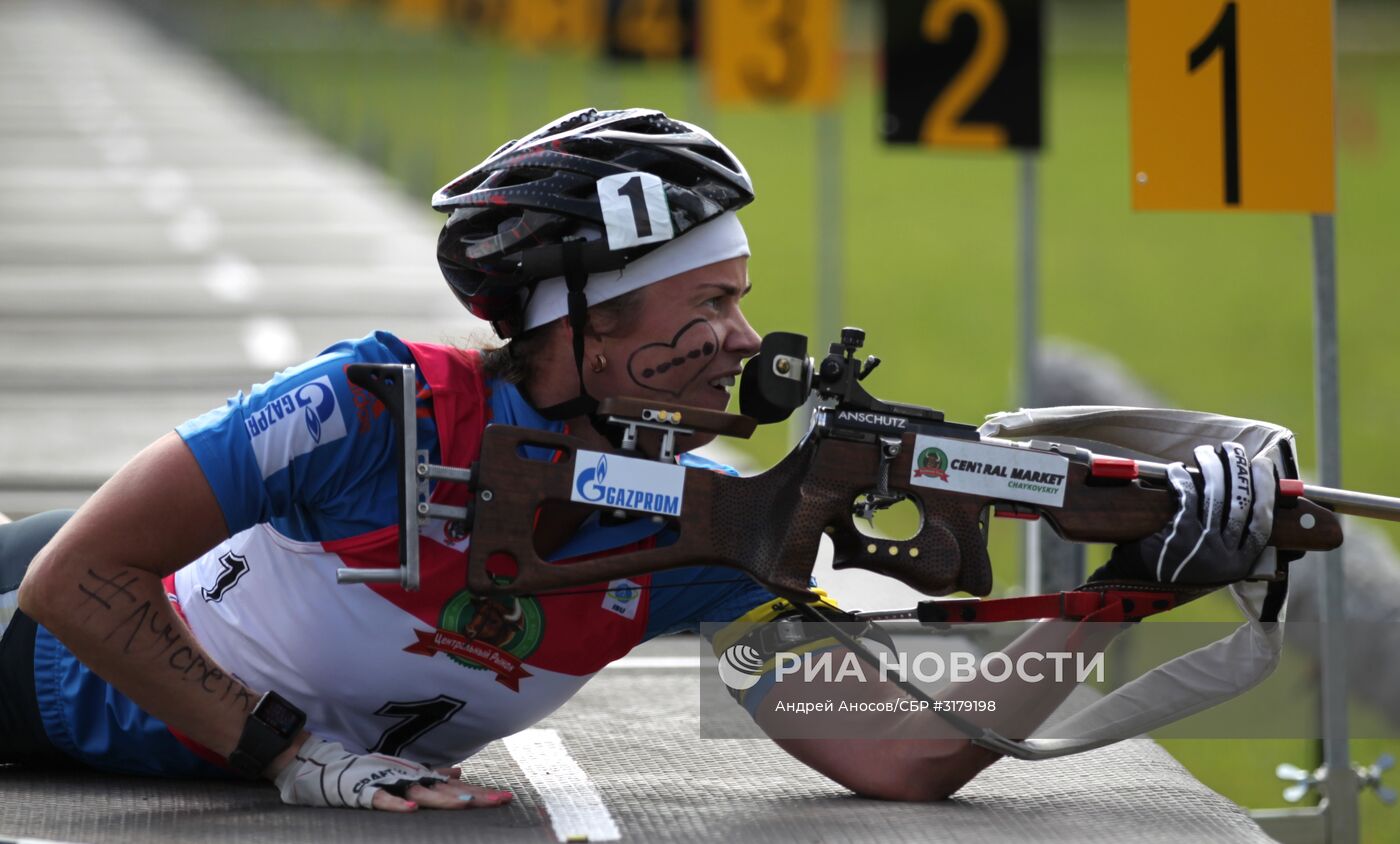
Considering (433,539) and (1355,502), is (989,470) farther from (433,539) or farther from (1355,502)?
(433,539)

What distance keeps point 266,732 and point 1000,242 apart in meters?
17.0

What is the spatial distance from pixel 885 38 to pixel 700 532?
3.59 m

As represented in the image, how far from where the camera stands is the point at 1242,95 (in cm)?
353

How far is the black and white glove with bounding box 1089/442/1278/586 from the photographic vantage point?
257 cm

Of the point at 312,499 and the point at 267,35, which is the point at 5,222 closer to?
the point at 312,499

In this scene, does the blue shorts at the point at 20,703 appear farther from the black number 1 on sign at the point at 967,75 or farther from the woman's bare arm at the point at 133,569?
the black number 1 on sign at the point at 967,75

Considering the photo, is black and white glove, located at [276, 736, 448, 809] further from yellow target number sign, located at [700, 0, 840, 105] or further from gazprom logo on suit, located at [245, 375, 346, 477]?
yellow target number sign, located at [700, 0, 840, 105]

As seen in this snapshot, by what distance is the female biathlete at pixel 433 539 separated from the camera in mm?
2572

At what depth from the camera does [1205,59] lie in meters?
3.55

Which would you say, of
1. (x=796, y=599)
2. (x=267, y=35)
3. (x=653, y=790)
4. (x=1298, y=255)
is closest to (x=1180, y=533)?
(x=796, y=599)

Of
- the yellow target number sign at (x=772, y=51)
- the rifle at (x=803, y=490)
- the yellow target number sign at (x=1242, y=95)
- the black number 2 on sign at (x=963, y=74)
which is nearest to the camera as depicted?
the rifle at (x=803, y=490)

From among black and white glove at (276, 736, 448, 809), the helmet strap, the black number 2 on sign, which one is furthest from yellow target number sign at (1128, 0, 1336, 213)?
the black number 2 on sign

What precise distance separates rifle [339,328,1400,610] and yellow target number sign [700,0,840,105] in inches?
207

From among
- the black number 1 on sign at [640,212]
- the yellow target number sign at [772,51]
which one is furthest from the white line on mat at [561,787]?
the yellow target number sign at [772,51]
